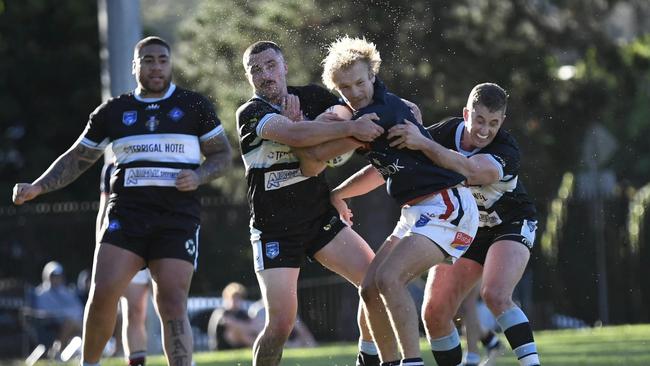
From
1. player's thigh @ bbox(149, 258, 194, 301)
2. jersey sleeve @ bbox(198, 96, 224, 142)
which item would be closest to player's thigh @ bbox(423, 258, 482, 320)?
player's thigh @ bbox(149, 258, 194, 301)

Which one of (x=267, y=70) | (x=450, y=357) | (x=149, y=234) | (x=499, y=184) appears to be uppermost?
(x=267, y=70)

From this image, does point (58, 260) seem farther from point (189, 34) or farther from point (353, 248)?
point (353, 248)

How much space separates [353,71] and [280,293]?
4.66 feet

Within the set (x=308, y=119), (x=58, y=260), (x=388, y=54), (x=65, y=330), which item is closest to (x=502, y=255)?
(x=308, y=119)

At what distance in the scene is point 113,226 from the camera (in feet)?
28.4

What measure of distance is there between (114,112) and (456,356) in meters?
2.75

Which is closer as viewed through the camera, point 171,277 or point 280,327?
point 280,327

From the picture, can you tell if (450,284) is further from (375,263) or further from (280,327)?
(280,327)

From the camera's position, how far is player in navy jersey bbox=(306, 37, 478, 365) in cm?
755

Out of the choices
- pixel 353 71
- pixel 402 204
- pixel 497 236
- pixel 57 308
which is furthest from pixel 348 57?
pixel 57 308

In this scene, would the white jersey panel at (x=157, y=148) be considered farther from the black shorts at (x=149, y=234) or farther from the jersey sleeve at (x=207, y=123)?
the black shorts at (x=149, y=234)

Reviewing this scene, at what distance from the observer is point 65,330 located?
739 inches

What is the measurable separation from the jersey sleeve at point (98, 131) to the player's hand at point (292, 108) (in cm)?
147

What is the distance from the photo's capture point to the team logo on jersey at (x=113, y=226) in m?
8.62
